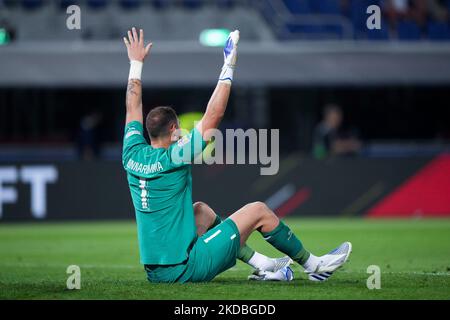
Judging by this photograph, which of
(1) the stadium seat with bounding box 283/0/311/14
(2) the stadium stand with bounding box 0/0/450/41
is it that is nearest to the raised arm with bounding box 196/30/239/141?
(2) the stadium stand with bounding box 0/0/450/41

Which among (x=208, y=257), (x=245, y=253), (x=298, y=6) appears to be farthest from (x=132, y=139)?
(x=298, y=6)

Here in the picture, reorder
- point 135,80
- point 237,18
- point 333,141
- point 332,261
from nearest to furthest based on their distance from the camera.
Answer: point 332,261 → point 135,80 → point 333,141 → point 237,18

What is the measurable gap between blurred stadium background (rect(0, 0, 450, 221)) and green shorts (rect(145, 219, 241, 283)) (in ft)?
41.8

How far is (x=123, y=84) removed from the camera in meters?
25.1

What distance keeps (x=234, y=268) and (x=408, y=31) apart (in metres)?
16.6

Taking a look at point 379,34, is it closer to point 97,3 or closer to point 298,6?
point 298,6

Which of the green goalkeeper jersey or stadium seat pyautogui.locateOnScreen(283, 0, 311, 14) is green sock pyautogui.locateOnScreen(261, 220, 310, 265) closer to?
the green goalkeeper jersey

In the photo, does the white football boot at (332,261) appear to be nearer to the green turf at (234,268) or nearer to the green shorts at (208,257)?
the green turf at (234,268)

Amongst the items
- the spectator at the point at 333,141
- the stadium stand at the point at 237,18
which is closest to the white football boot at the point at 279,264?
the spectator at the point at 333,141

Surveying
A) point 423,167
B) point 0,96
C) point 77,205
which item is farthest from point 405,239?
point 0,96

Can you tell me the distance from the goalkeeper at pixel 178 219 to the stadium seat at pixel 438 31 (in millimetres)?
18634

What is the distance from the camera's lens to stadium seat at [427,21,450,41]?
26.6m

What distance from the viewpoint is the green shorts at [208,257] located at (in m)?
8.82

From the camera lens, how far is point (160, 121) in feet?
28.8
